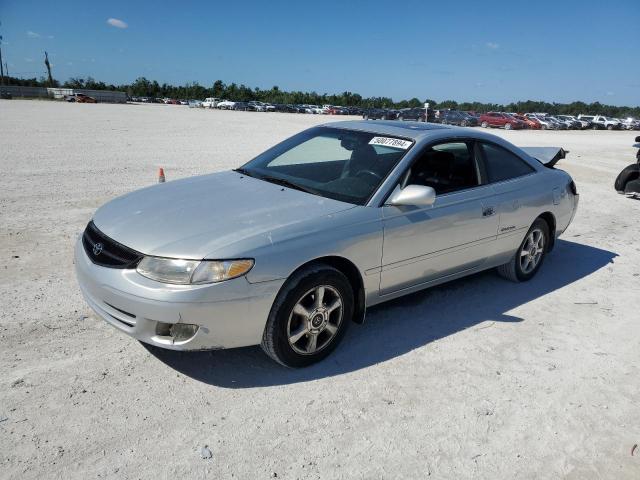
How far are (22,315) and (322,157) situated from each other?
275 centimetres

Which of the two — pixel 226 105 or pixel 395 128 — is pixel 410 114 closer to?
pixel 395 128

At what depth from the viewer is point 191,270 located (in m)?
2.93

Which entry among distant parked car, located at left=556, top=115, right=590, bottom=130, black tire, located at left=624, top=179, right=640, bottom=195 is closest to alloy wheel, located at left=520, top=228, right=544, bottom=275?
black tire, located at left=624, top=179, right=640, bottom=195

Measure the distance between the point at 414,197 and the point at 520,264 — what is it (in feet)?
7.02

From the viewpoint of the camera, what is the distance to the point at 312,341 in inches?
135

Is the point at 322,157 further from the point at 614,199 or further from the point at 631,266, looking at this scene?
the point at 614,199

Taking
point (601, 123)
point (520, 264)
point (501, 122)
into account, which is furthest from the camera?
point (601, 123)

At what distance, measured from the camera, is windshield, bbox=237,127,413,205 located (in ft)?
12.7

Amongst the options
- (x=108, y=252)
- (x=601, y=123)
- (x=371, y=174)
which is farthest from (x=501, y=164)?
(x=601, y=123)

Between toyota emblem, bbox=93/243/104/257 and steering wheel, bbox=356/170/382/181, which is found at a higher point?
steering wheel, bbox=356/170/382/181

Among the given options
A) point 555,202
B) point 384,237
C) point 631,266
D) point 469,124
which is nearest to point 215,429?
point 384,237

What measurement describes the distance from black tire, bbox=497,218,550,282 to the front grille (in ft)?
11.9

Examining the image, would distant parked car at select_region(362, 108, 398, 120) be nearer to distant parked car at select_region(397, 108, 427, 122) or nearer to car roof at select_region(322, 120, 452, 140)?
distant parked car at select_region(397, 108, 427, 122)

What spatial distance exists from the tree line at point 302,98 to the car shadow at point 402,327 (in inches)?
3076
